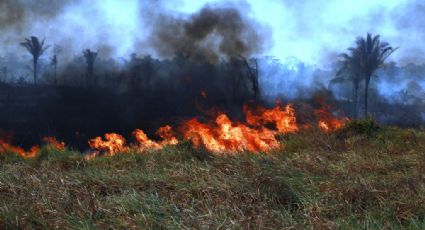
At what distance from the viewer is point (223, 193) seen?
5.01 meters

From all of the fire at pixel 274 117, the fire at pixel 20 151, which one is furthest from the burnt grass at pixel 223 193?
the fire at pixel 274 117

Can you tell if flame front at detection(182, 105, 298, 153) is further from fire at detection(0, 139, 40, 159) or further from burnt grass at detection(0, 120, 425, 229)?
burnt grass at detection(0, 120, 425, 229)

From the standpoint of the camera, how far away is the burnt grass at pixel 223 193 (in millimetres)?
4141

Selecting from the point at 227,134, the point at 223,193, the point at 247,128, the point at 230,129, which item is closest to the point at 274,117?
the point at 247,128

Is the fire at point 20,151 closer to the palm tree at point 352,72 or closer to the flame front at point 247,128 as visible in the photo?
the flame front at point 247,128

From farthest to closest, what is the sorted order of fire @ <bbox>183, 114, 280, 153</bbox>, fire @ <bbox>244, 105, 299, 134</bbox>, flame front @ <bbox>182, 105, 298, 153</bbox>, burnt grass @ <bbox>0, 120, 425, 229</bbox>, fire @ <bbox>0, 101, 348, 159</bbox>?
fire @ <bbox>244, 105, 299, 134</bbox>
fire @ <bbox>0, 101, 348, 159</bbox>
flame front @ <bbox>182, 105, 298, 153</bbox>
fire @ <bbox>183, 114, 280, 153</bbox>
burnt grass @ <bbox>0, 120, 425, 229</bbox>

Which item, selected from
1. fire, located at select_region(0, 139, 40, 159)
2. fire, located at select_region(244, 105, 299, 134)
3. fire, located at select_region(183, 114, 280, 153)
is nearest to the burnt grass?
fire, located at select_region(0, 139, 40, 159)

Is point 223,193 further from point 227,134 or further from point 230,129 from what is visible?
point 230,129

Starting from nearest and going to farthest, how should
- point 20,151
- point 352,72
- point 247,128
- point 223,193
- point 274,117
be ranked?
point 223,193 < point 20,151 < point 247,128 < point 274,117 < point 352,72

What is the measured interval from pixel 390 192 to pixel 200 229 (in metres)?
2.34

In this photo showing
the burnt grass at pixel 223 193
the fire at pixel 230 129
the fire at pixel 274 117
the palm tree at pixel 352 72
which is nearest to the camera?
the burnt grass at pixel 223 193

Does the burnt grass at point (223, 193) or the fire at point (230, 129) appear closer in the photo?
the burnt grass at point (223, 193)

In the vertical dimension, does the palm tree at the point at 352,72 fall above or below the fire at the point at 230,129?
above

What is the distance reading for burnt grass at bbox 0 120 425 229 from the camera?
4.14m
